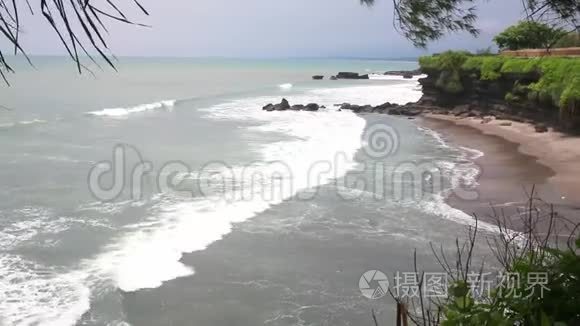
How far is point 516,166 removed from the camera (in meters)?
14.3

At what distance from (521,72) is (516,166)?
10.3 meters

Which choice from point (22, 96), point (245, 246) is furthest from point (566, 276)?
point (22, 96)

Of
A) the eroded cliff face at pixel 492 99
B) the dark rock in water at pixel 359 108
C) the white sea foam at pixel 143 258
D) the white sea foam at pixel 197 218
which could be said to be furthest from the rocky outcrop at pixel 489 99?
the white sea foam at pixel 143 258

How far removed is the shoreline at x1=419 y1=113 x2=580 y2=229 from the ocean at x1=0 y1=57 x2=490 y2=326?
57 cm

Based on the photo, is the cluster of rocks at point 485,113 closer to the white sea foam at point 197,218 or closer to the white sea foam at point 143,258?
the white sea foam at point 197,218

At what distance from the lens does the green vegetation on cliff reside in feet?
59.5

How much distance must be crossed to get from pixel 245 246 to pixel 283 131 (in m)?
15.4

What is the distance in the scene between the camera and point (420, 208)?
10.2 m

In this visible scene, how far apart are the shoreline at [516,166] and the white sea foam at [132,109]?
17.8 m

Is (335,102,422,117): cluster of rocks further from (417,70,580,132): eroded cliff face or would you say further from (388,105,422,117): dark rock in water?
(417,70,580,132): eroded cliff face

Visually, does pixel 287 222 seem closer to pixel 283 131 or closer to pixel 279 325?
pixel 279 325

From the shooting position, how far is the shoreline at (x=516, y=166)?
408 inches

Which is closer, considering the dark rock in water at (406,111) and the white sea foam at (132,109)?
the white sea foam at (132,109)

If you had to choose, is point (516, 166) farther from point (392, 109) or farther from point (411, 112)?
point (392, 109)
